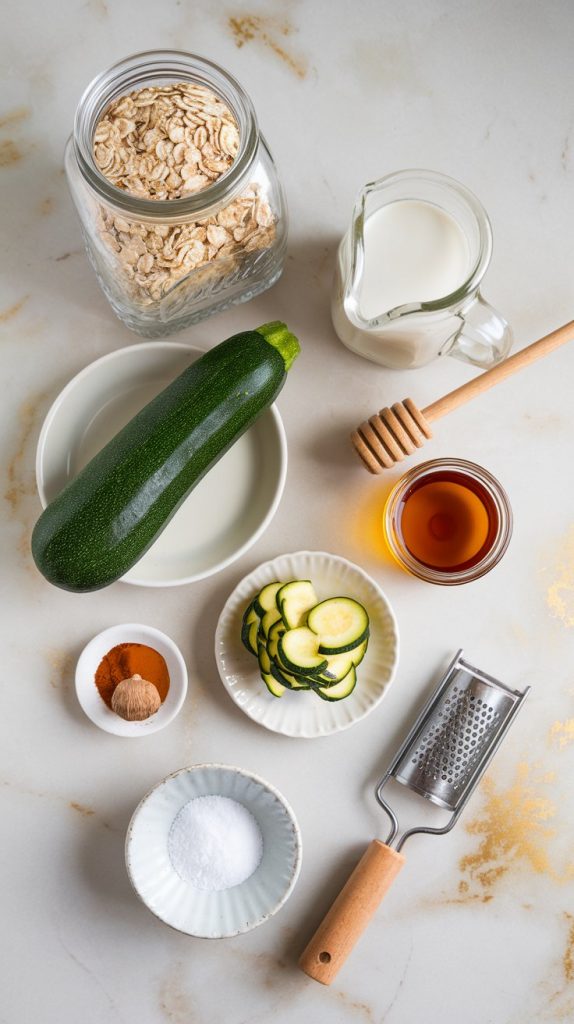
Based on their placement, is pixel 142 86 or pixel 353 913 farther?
pixel 353 913

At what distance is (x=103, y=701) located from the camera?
1215mm

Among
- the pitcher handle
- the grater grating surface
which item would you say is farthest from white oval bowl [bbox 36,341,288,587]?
the grater grating surface

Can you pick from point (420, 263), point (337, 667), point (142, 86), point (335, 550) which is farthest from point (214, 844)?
point (142, 86)

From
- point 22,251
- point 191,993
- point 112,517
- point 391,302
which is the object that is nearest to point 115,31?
point 22,251

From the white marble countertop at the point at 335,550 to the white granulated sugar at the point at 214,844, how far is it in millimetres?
74

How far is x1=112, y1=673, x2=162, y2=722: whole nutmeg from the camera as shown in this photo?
1.17 m

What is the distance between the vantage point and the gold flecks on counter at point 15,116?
1.23m

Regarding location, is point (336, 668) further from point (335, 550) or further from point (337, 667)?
point (335, 550)

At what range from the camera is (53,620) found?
1235 mm

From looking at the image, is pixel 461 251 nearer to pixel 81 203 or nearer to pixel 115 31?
pixel 81 203

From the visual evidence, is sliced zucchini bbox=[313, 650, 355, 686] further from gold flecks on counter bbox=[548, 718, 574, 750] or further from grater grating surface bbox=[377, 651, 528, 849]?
gold flecks on counter bbox=[548, 718, 574, 750]

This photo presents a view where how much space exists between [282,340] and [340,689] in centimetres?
51

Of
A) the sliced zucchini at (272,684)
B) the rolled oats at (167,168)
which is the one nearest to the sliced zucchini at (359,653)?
the sliced zucchini at (272,684)

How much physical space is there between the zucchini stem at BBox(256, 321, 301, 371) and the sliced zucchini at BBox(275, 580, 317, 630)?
0.32 m
